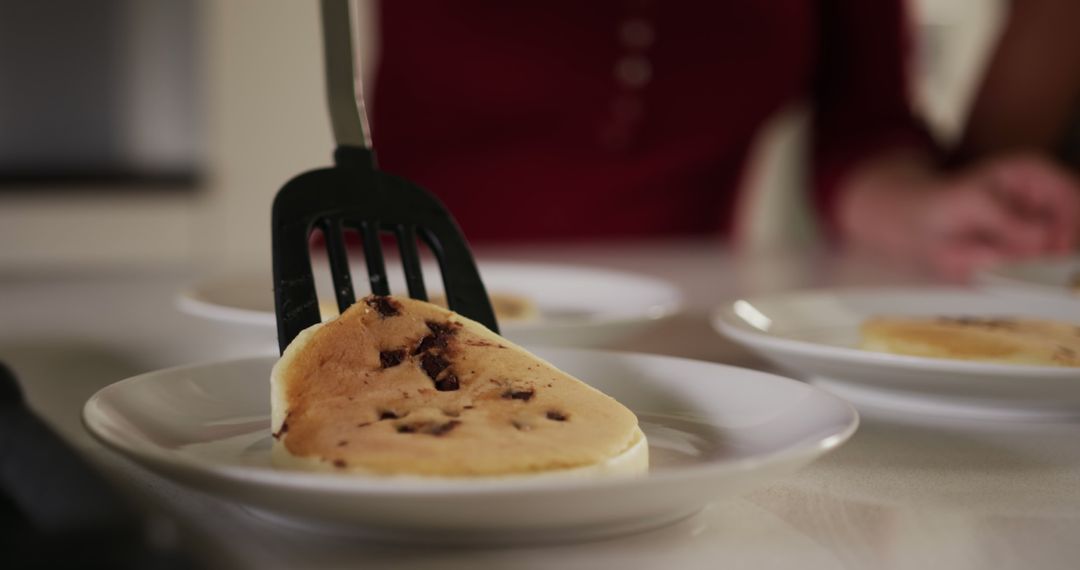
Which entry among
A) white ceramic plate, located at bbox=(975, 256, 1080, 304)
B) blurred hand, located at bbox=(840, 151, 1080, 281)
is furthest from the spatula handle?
blurred hand, located at bbox=(840, 151, 1080, 281)

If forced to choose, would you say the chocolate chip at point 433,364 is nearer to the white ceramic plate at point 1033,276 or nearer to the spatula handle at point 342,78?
the spatula handle at point 342,78

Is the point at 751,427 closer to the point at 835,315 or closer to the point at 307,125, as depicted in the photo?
the point at 835,315

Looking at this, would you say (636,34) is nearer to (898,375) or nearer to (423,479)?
(898,375)

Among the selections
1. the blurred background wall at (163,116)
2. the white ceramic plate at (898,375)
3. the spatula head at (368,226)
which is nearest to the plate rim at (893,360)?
the white ceramic plate at (898,375)

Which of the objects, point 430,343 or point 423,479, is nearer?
point 423,479

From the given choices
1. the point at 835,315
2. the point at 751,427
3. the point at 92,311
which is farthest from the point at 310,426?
the point at 92,311

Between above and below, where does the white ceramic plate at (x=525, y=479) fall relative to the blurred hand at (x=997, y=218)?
above

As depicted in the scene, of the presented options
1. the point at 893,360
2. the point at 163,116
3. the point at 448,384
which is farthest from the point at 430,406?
the point at 163,116
